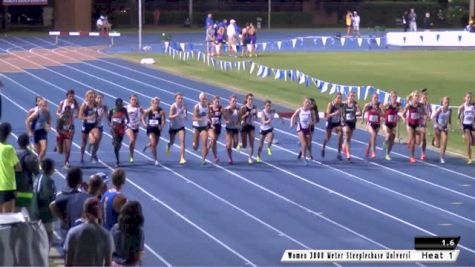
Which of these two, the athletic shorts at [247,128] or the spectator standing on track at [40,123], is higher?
the spectator standing on track at [40,123]

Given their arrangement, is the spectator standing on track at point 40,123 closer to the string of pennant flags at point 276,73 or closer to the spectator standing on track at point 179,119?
the spectator standing on track at point 179,119

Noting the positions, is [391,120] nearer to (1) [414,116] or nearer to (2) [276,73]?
(1) [414,116]

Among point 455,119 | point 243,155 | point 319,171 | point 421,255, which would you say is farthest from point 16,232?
point 455,119

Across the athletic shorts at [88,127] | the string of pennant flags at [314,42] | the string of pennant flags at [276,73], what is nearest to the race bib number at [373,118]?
the athletic shorts at [88,127]

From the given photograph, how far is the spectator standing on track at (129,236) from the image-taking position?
11133 mm

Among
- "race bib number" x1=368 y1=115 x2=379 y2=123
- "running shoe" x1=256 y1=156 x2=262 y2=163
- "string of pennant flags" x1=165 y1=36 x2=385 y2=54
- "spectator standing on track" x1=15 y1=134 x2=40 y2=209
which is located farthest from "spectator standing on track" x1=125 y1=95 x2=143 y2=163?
"string of pennant flags" x1=165 y1=36 x2=385 y2=54

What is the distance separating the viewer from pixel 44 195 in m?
14.6

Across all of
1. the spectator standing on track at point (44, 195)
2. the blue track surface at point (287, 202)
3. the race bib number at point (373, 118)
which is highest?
the spectator standing on track at point (44, 195)

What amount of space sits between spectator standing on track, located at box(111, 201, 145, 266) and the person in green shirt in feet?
10.7

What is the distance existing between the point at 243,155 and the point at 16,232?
53.1 feet

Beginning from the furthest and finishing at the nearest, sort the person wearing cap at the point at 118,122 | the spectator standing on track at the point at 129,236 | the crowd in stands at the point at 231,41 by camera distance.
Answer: the crowd in stands at the point at 231,41 < the person wearing cap at the point at 118,122 < the spectator standing on track at the point at 129,236

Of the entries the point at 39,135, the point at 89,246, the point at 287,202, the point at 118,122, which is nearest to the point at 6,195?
the point at 89,246

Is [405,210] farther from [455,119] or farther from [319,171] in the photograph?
[455,119]

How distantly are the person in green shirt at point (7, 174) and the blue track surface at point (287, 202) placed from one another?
2.64m
